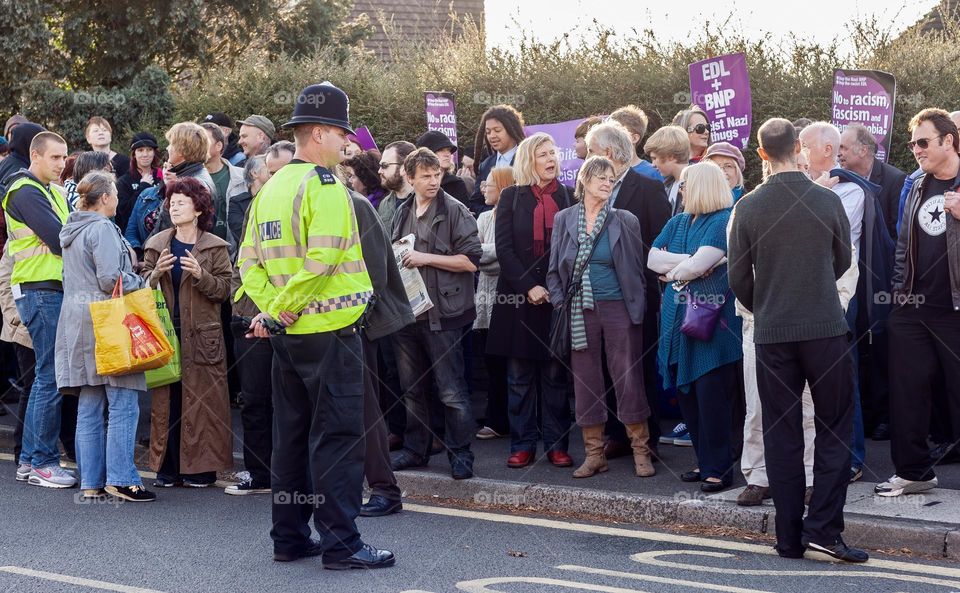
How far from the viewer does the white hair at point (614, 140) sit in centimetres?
845

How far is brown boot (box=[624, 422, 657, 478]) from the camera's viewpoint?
8.11 m

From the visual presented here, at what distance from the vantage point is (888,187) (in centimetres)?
938

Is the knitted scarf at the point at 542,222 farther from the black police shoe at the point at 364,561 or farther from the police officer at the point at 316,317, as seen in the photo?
the black police shoe at the point at 364,561

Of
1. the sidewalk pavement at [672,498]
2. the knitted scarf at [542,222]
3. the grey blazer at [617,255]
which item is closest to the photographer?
the sidewalk pavement at [672,498]

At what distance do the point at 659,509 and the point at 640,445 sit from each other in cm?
91

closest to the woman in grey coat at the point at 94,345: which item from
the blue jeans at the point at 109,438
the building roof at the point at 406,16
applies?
the blue jeans at the point at 109,438

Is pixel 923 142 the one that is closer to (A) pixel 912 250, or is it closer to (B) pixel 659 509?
(A) pixel 912 250

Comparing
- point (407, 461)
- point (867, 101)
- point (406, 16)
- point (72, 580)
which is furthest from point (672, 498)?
point (406, 16)

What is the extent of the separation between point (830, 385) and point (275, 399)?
9.09 ft

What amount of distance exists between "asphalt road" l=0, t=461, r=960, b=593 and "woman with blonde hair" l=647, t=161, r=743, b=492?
0.85 meters

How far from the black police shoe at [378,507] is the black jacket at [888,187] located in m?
4.33

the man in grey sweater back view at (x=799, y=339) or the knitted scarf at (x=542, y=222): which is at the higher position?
the knitted scarf at (x=542, y=222)

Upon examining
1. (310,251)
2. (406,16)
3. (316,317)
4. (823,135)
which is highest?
(406,16)

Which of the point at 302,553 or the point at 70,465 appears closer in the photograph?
the point at 302,553
